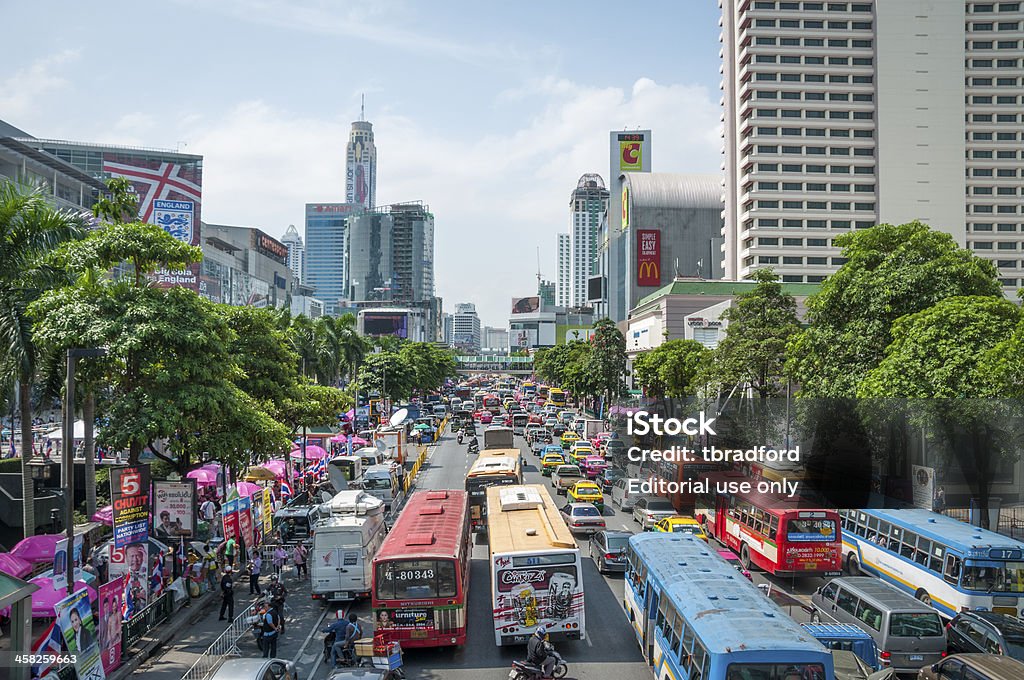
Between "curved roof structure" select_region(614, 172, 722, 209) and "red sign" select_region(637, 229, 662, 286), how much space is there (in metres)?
5.88

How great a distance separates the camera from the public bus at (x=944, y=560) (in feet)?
58.6

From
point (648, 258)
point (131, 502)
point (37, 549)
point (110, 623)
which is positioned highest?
point (648, 258)

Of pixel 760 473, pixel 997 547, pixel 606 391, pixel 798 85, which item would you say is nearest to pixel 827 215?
pixel 798 85

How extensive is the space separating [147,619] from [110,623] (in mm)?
2874

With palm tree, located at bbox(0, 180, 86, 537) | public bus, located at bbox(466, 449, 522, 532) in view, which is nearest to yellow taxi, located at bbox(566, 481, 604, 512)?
public bus, located at bbox(466, 449, 522, 532)

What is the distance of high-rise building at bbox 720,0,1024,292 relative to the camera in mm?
83938

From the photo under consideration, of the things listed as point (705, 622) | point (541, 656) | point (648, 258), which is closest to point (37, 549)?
point (541, 656)

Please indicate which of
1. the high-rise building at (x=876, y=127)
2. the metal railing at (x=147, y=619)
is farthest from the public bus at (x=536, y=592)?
the high-rise building at (x=876, y=127)

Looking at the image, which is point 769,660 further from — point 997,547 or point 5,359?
point 5,359

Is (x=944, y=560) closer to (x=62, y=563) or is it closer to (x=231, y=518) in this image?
(x=231, y=518)

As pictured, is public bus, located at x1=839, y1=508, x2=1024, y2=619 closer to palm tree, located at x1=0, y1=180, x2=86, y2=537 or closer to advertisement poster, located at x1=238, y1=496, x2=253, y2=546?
advertisement poster, located at x1=238, y1=496, x2=253, y2=546

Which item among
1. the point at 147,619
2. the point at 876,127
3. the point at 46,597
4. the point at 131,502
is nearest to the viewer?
the point at 46,597

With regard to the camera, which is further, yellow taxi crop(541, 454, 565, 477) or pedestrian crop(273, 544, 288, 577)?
yellow taxi crop(541, 454, 565, 477)

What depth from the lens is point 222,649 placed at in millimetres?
17391
